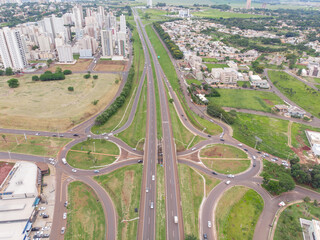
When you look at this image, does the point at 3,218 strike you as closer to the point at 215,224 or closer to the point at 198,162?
the point at 215,224

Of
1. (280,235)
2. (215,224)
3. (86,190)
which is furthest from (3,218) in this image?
(280,235)

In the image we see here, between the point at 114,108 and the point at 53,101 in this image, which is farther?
the point at 53,101

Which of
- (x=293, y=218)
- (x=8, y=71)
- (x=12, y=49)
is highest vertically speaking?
(x=12, y=49)

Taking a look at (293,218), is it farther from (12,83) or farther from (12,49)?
(12,49)

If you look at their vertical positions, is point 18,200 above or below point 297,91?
below

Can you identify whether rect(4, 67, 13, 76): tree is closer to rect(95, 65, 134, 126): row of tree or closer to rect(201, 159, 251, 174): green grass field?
rect(95, 65, 134, 126): row of tree

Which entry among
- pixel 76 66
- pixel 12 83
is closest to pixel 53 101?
pixel 12 83

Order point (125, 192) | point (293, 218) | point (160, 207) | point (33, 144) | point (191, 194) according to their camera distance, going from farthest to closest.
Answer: point (33, 144)
point (191, 194)
point (125, 192)
point (160, 207)
point (293, 218)

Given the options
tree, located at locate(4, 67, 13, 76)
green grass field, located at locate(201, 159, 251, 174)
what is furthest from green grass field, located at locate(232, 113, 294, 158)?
tree, located at locate(4, 67, 13, 76)
